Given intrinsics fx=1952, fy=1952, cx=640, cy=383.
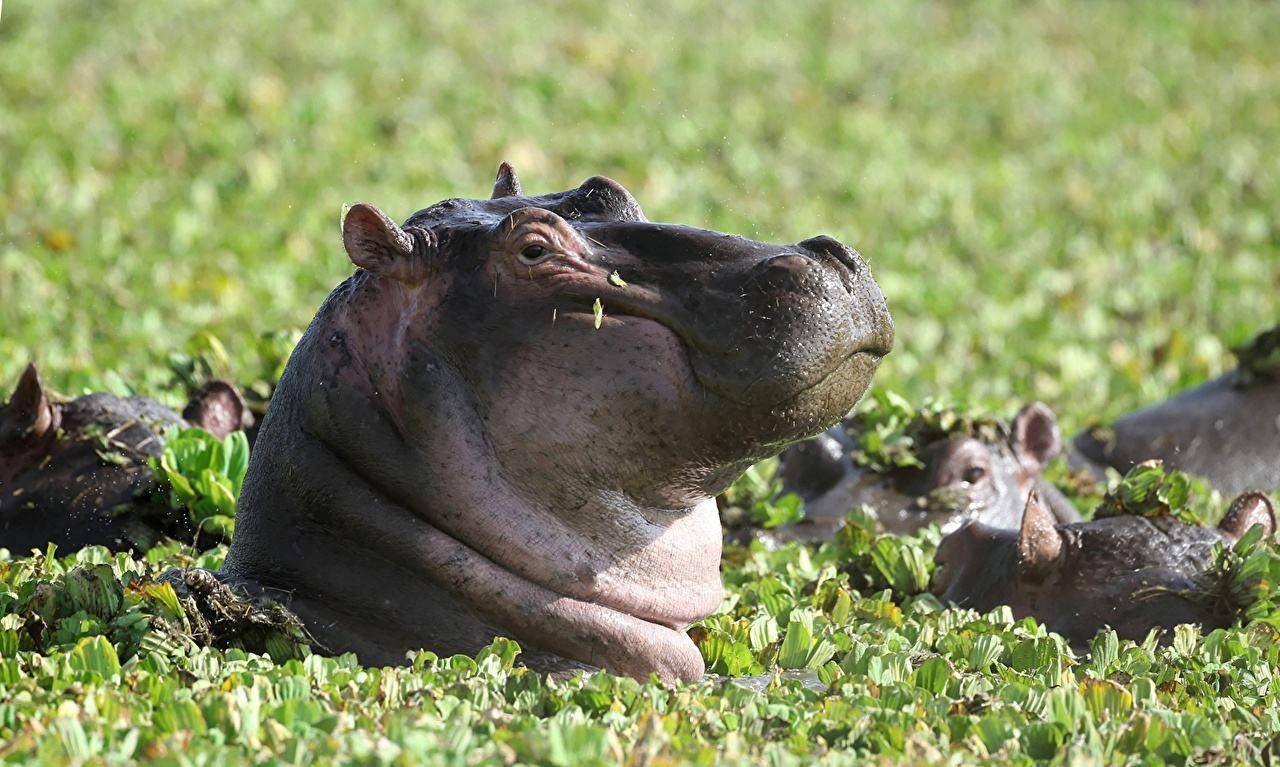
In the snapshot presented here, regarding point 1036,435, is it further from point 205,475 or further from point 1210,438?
point 205,475

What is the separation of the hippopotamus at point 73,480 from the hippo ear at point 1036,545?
233 centimetres

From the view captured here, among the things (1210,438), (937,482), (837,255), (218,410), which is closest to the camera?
(837,255)

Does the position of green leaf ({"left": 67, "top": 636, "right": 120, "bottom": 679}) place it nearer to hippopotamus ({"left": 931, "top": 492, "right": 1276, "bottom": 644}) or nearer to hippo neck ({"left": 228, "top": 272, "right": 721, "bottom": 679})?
hippo neck ({"left": 228, "top": 272, "right": 721, "bottom": 679})

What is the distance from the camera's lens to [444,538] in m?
4.03

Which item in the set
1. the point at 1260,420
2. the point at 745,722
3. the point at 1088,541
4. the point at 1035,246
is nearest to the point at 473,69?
the point at 1035,246

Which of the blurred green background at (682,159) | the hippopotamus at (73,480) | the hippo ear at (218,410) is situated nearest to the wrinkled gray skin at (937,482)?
the hippo ear at (218,410)

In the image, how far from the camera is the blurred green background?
1038cm

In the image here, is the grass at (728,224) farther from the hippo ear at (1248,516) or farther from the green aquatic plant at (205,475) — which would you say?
the hippo ear at (1248,516)

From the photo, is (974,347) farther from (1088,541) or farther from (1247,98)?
(1247,98)

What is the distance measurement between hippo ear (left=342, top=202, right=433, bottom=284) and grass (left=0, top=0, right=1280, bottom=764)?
0.82m

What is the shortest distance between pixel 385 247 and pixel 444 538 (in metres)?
0.62

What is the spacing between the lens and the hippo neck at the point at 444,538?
4023 mm

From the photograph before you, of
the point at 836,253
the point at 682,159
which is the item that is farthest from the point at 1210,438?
the point at 682,159

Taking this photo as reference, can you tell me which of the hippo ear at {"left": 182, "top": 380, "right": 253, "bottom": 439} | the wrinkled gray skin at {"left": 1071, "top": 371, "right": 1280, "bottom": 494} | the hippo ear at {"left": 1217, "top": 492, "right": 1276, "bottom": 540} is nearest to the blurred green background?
the wrinkled gray skin at {"left": 1071, "top": 371, "right": 1280, "bottom": 494}
